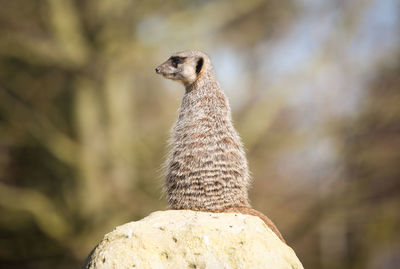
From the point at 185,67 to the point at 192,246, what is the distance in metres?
0.90

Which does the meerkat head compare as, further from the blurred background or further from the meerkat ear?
the blurred background

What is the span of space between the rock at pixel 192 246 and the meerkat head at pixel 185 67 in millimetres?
717

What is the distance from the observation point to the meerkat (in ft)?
6.93

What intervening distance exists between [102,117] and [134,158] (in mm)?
775

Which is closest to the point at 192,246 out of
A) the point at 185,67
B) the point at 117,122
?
the point at 185,67

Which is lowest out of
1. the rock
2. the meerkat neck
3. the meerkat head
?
the rock

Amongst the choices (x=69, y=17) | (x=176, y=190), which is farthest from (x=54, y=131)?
(x=176, y=190)

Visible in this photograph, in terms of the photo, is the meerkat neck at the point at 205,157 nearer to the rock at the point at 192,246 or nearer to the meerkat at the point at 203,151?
the meerkat at the point at 203,151

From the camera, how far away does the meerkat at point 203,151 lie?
2.11 m

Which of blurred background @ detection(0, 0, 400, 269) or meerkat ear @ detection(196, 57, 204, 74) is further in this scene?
blurred background @ detection(0, 0, 400, 269)

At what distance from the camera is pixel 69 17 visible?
5.86 metres

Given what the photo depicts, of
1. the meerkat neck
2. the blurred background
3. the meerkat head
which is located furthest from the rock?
the blurred background

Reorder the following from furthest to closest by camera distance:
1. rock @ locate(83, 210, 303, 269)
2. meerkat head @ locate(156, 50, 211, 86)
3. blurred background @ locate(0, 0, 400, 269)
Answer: blurred background @ locate(0, 0, 400, 269) → meerkat head @ locate(156, 50, 211, 86) → rock @ locate(83, 210, 303, 269)

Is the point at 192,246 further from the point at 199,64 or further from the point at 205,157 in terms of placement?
the point at 199,64
